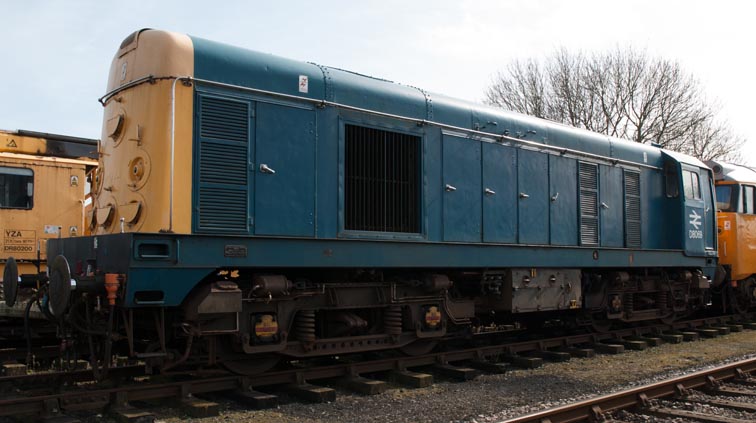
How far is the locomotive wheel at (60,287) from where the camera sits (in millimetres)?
6129

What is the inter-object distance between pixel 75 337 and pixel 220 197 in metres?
2.18

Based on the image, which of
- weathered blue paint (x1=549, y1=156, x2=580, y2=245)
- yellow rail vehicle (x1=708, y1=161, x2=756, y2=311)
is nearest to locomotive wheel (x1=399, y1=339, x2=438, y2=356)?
weathered blue paint (x1=549, y1=156, x2=580, y2=245)

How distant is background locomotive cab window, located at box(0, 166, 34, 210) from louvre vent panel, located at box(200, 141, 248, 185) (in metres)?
6.52

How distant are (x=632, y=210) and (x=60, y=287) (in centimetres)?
975

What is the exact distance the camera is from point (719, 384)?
7676mm

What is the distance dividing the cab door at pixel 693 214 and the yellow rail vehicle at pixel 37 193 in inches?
437

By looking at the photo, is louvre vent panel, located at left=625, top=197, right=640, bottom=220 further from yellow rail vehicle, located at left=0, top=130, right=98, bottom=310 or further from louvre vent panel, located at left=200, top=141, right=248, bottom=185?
yellow rail vehicle, located at left=0, top=130, right=98, bottom=310

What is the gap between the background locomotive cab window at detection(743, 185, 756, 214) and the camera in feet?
51.4

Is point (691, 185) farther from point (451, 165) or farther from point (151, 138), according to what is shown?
point (151, 138)

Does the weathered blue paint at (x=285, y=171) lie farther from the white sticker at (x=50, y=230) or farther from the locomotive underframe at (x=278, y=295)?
the white sticker at (x=50, y=230)

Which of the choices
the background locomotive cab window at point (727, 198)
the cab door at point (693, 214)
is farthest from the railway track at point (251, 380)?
the background locomotive cab window at point (727, 198)

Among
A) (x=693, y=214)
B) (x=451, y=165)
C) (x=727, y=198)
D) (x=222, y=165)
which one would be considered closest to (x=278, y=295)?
(x=222, y=165)

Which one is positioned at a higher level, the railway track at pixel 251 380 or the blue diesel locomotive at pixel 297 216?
the blue diesel locomotive at pixel 297 216

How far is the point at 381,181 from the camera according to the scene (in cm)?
814
